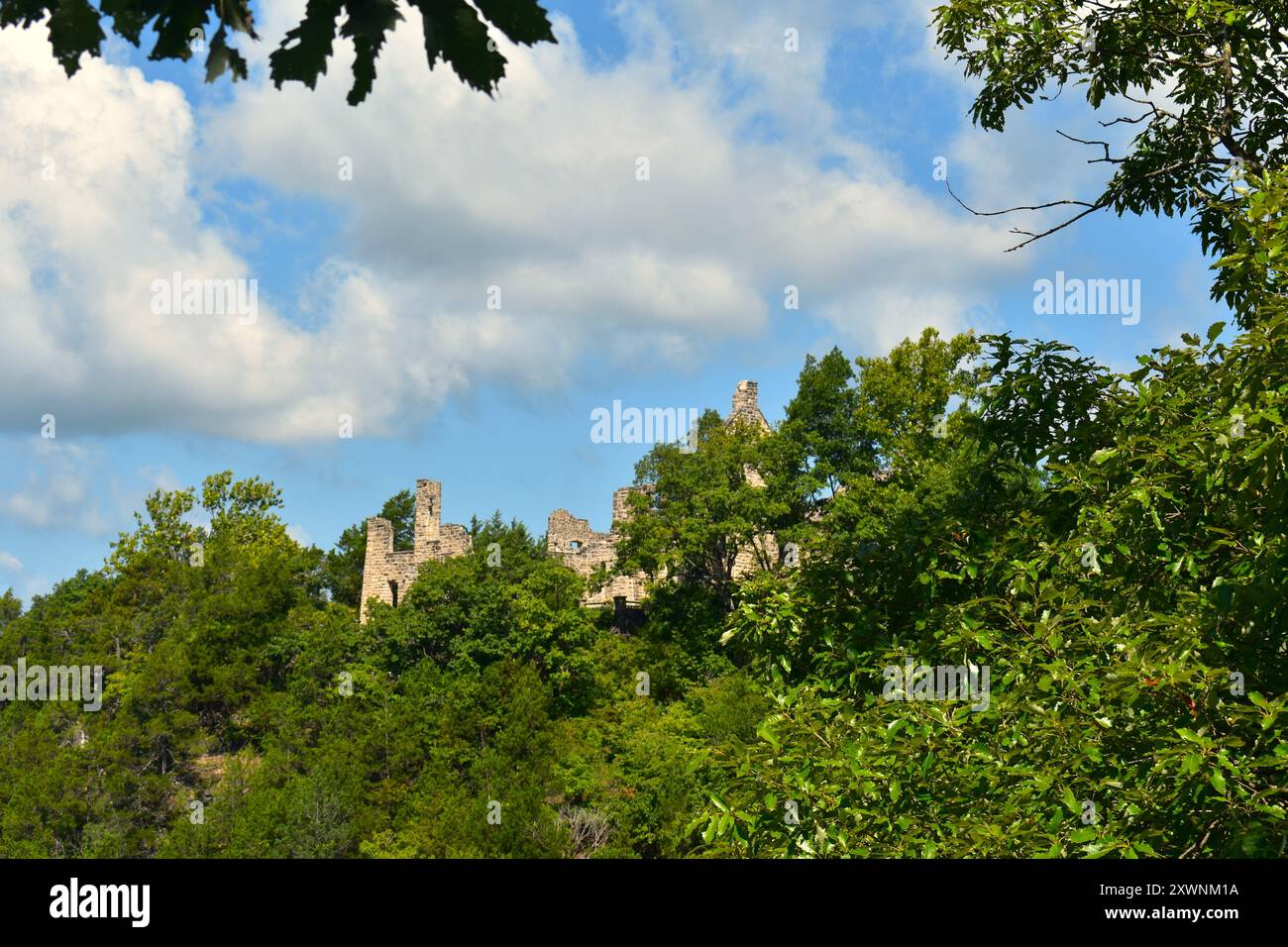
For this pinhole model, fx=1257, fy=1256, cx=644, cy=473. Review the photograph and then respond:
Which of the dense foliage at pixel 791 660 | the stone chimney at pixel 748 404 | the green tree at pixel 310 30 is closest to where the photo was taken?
the green tree at pixel 310 30

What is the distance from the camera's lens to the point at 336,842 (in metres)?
31.8

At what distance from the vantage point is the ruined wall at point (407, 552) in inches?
1767

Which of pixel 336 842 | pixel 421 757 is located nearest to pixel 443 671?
pixel 421 757

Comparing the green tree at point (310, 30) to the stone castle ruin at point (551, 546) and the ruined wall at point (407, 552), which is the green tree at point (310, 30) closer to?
the stone castle ruin at point (551, 546)

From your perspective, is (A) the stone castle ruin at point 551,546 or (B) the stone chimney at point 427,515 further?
(B) the stone chimney at point 427,515

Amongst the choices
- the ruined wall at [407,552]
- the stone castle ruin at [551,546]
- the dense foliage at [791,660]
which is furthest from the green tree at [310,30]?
→ the ruined wall at [407,552]

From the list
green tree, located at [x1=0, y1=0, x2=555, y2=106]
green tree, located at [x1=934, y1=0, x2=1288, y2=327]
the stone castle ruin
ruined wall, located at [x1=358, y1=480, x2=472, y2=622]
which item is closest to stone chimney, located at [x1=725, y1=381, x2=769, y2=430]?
the stone castle ruin

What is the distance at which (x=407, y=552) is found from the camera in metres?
46.4

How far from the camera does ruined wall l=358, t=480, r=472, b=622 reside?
4488cm

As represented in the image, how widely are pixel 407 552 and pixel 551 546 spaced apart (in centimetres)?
568

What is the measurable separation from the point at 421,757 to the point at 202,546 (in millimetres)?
18875

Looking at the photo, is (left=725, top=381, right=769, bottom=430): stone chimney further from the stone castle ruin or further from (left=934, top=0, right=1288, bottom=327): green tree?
(left=934, top=0, right=1288, bottom=327): green tree

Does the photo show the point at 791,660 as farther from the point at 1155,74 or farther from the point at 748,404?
the point at 748,404
